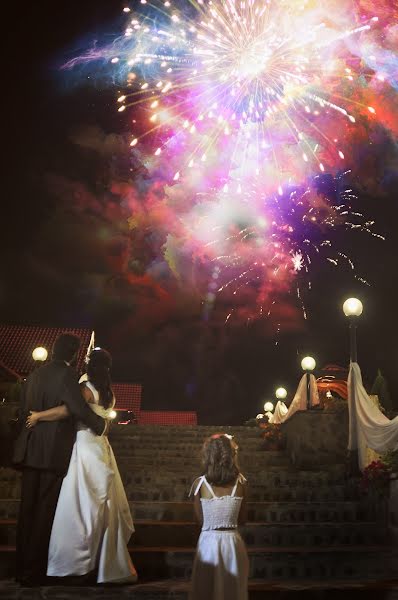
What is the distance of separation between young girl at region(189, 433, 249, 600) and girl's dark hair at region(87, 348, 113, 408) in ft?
4.41

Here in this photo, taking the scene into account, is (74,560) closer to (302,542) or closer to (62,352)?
(62,352)

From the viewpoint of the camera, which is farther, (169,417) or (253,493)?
(169,417)

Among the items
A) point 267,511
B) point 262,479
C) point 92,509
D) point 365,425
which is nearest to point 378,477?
point 365,425

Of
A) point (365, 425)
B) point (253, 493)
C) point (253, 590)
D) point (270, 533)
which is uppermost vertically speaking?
point (365, 425)

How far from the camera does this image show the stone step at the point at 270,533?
7152 mm

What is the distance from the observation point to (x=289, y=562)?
6.46m

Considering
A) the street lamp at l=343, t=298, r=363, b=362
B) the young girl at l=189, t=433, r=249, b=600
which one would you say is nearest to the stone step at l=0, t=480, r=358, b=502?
the street lamp at l=343, t=298, r=363, b=362

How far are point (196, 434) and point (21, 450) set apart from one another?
9.83 m

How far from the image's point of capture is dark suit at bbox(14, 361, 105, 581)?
16.3ft

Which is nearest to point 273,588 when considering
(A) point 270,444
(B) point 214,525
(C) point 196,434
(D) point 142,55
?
(B) point 214,525

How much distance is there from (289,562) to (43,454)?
3.20 m

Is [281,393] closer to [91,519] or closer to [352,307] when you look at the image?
[352,307]

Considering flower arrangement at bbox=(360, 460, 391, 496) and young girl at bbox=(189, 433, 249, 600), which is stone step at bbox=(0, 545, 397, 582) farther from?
young girl at bbox=(189, 433, 249, 600)

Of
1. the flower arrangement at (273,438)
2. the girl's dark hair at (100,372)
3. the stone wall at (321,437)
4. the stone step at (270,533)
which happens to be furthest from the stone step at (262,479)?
the girl's dark hair at (100,372)
